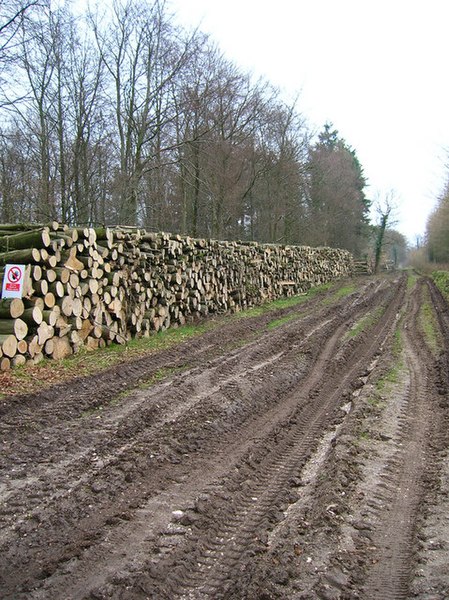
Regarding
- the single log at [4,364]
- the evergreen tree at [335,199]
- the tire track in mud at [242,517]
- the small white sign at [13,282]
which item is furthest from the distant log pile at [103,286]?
the evergreen tree at [335,199]

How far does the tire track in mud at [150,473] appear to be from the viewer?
10.3 ft

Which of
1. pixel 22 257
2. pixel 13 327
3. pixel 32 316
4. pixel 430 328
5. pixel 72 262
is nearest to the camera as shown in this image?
pixel 13 327

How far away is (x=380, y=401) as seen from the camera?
6.74 meters

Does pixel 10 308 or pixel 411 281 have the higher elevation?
pixel 10 308

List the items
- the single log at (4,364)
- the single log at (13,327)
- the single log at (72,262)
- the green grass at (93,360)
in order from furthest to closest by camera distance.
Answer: the single log at (72,262) → the single log at (13,327) → the single log at (4,364) → the green grass at (93,360)

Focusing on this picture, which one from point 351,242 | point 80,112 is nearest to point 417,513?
point 80,112

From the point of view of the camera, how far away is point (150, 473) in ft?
14.7

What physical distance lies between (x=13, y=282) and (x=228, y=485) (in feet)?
18.7

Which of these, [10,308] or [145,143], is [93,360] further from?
[145,143]

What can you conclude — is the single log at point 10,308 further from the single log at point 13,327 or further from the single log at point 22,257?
the single log at point 22,257

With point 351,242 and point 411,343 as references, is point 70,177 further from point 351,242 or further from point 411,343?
point 351,242

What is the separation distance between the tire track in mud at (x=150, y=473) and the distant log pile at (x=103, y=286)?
9.37 feet

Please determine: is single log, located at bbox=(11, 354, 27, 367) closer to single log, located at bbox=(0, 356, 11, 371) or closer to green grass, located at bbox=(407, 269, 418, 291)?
single log, located at bbox=(0, 356, 11, 371)

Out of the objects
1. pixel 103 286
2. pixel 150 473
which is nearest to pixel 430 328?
pixel 103 286
